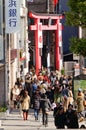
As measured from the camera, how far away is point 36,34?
55.1m

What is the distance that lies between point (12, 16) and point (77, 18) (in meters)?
9.83

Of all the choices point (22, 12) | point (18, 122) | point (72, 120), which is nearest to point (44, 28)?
point (22, 12)

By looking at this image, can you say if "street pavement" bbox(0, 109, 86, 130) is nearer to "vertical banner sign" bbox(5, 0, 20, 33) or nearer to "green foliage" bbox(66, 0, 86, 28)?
"vertical banner sign" bbox(5, 0, 20, 33)

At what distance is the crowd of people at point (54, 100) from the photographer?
2486 centimetres

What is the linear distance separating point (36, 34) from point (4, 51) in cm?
1968

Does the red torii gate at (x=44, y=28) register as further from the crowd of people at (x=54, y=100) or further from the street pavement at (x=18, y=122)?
the street pavement at (x=18, y=122)

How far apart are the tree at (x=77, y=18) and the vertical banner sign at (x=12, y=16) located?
870 centimetres

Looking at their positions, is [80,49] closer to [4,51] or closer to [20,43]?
[4,51]

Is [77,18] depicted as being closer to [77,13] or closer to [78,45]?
[77,13]

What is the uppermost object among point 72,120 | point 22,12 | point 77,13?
point 77,13

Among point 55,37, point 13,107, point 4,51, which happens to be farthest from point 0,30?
point 55,37

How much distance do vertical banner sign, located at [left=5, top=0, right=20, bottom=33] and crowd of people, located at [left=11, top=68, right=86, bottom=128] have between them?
3.07 meters

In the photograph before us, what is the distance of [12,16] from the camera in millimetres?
35438

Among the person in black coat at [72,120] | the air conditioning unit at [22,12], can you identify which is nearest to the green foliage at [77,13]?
the person in black coat at [72,120]
